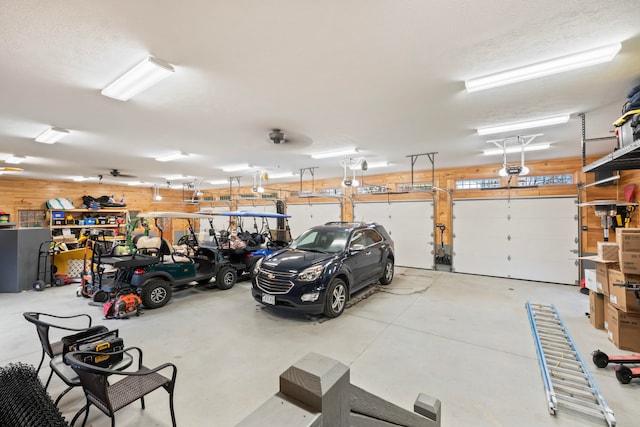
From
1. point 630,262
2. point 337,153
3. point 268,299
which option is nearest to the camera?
point 630,262

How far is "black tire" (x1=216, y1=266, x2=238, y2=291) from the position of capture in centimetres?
618

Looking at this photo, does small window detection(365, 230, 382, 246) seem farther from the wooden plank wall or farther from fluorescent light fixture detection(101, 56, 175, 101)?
fluorescent light fixture detection(101, 56, 175, 101)

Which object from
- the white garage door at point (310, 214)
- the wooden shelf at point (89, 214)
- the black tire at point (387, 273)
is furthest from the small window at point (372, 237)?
the wooden shelf at point (89, 214)

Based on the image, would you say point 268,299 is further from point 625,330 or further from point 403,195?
point 403,195

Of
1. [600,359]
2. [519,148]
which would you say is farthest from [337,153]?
[600,359]

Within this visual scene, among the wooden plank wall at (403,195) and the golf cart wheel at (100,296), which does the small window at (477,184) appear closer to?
the wooden plank wall at (403,195)

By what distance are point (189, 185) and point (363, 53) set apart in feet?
36.9

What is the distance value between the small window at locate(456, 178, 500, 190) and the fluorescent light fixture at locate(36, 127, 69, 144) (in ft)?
32.1

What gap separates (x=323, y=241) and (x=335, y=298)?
1.35 meters

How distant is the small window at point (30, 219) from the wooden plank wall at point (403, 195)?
17 cm

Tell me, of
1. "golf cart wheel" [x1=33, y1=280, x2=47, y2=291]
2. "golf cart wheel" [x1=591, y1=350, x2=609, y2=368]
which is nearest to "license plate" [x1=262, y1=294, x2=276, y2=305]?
"golf cart wheel" [x1=591, y1=350, x2=609, y2=368]

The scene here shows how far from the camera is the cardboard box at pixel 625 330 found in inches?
133

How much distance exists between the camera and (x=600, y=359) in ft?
9.76

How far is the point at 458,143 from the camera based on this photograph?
5.60 meters
